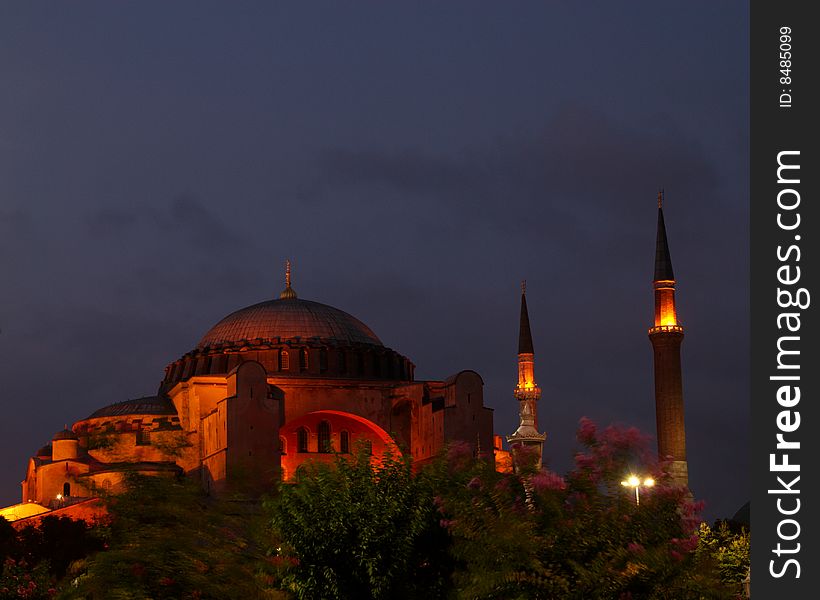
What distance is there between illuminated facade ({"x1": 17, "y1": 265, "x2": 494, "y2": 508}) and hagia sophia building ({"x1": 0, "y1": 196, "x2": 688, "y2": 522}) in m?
0.05

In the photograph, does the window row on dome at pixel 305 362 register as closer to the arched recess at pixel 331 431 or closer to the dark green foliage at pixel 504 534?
the arched recess at pixel 331 431

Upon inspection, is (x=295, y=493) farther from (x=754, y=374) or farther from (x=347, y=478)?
(x=754, y=374)

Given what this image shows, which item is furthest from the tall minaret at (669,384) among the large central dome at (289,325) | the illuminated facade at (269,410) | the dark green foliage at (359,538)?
the dark green foliage at (359,538)

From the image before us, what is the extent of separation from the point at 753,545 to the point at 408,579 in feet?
24.5

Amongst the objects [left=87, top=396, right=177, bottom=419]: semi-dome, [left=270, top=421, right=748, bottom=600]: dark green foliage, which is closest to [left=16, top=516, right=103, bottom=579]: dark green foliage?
[left=87, top=396, right=177, bottom=419]: semi-dome

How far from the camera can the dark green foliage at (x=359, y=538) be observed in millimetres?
19016

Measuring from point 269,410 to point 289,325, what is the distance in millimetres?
8332

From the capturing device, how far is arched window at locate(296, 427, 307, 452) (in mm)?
52500

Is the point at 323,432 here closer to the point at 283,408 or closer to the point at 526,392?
the point at 283,408

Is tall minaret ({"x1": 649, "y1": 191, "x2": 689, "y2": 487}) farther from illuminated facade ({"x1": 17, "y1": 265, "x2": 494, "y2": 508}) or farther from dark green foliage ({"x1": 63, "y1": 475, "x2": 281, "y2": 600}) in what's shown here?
dark green foliage ({"x1": 63, "y1": 475, "x2": 281, "y2": 600})

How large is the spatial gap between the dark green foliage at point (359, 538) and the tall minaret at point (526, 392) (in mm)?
42575

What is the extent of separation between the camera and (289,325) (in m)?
55.6

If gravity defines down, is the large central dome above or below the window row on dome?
above

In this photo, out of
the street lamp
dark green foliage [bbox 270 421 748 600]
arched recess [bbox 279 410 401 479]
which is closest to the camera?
dark green foliage [bbox 270 421 748 600]
